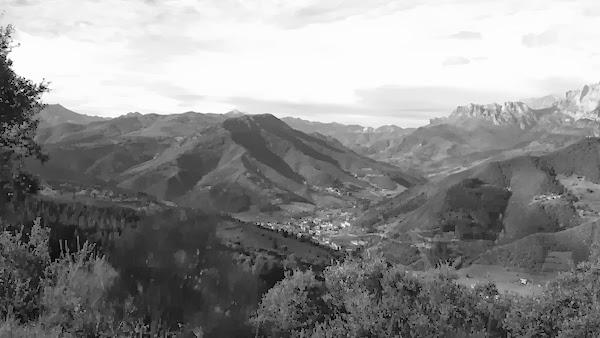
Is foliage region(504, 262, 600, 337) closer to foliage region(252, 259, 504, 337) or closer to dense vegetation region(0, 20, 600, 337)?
foliage region(252, 259, 504, 337)

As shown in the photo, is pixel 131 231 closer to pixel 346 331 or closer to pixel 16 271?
pixel 16 271

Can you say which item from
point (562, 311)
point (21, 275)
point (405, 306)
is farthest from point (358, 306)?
point (562, 311)

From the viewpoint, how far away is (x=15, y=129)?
26.6m

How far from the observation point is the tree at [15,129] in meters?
25.3

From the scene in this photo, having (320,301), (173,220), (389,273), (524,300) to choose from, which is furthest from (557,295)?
(173,220)

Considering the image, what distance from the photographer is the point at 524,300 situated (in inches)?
2366

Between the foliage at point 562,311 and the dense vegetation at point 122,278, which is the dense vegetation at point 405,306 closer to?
the foliage at point 562,311

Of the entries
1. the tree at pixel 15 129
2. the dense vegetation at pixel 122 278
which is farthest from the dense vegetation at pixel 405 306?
the tree at pixel 15 129

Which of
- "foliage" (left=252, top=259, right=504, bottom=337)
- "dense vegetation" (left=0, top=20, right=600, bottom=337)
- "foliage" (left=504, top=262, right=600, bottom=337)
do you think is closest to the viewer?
"dense vegetation" (left=0, top=20, right=600, bottom=337)

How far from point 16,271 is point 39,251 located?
3.35 ft

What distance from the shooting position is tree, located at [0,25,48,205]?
25.3m

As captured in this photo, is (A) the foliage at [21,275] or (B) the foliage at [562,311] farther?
(B) the foliage at [562,311]

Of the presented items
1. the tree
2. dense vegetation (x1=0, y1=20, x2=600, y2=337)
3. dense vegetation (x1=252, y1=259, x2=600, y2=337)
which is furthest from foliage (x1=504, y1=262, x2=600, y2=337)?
the tree

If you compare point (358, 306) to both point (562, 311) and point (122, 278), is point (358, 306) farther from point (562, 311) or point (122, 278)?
point (562, 311)
